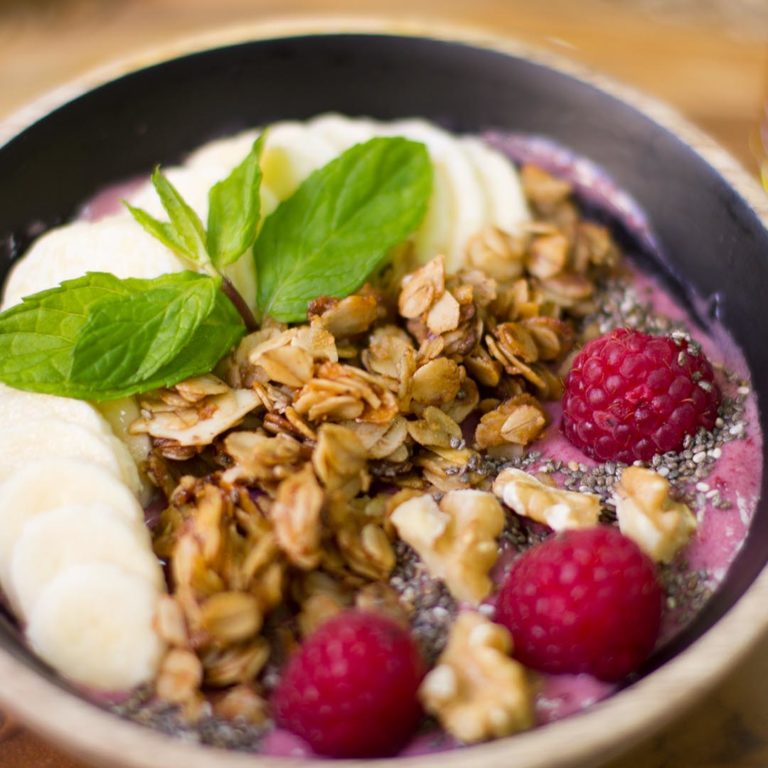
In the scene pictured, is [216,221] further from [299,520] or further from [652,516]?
[652,516]

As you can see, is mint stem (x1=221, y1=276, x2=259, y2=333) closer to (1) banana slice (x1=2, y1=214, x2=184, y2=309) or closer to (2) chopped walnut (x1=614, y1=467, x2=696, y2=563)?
(1) banana slice (x1=2, y1=214, x2=184, y2=309)

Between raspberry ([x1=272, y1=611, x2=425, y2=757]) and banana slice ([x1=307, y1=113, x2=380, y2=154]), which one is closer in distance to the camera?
raspberry ([x1=272, y1=611, x2=425, y2=757])

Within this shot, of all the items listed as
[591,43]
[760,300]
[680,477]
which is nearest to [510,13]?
[591,43]

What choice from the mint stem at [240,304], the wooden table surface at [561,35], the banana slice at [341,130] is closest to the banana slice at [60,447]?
the mint stem at [240,304]

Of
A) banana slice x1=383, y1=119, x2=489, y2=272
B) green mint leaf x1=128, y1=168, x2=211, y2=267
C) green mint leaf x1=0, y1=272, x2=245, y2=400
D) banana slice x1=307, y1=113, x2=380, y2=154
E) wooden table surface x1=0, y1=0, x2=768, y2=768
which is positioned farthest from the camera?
wooden table surface x1=0, y1=0, x2=768, y2=768

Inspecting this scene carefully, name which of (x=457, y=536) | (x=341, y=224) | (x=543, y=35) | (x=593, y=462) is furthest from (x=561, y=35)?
(x=457, y=536)

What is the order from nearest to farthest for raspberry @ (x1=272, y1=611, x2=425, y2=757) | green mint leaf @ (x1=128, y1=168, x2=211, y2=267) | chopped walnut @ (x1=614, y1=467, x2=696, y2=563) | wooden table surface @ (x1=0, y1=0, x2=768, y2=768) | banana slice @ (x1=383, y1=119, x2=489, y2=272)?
raspberry @ (x1=272, y1=611, x2=425, y2=757)
chopped walnut @ (x1=614, y1=467, x2=696, y2=563)
green mint leaf @ (x1=128, y1=168, x2=211, y2=267)
banana slice @ (x1=383, y1=119, x2=489, y2=272)
wooden table surface @ (x1=0, y1=0, x2=768, y2=768)

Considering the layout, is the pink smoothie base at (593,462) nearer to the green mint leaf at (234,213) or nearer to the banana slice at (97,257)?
the banana slice at (97,257)

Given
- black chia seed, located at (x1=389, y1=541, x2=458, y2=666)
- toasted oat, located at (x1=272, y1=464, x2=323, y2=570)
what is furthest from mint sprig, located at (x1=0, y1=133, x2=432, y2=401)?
black chia seed, located at (x1=389, y1=541, x2=458, y2=666)
